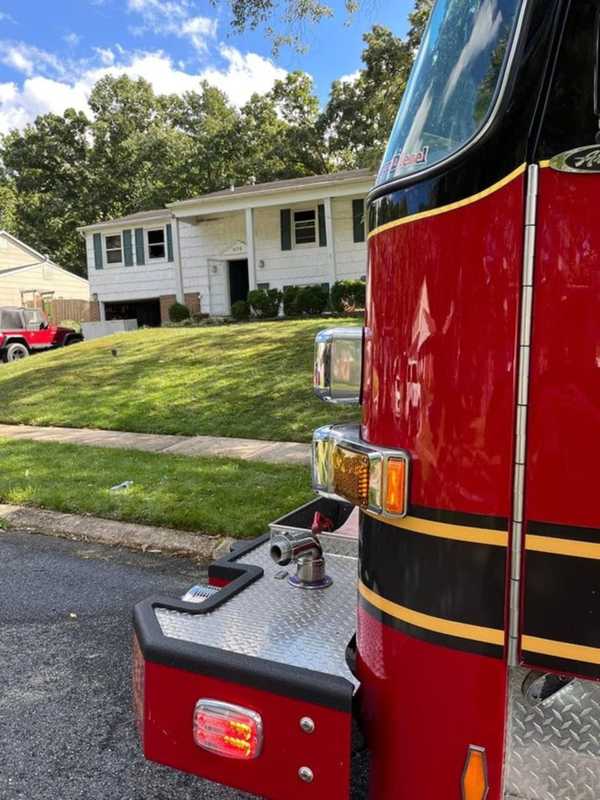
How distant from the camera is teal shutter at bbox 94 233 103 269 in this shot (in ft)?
83.1

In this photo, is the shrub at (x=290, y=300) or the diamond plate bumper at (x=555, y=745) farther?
the shrub at (x=290, y=300)

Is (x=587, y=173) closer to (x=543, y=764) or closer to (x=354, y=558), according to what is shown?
(x=543, y=764)

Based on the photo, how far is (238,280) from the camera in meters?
23.1

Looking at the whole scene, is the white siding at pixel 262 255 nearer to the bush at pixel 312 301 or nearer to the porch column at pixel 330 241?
the porch column at pixel 330 241

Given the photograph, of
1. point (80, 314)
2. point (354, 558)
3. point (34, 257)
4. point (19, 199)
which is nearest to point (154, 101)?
point (19, 199)

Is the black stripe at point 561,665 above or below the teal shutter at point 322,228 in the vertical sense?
below

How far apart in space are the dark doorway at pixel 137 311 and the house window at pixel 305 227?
22.6ft

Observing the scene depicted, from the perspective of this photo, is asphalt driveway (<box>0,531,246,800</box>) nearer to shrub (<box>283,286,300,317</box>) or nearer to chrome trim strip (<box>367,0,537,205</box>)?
chrome trim strip (<box>367,0,537,205</box>)

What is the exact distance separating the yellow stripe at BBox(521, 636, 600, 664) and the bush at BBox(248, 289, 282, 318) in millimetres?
18259

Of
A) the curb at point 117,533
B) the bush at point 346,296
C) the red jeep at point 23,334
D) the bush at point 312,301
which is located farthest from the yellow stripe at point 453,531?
the red jeep at point 23,334

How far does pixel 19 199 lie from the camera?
42469 millimetres

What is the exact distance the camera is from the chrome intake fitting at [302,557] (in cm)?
229

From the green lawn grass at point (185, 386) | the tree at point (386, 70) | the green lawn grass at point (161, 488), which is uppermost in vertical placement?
the tree at point (386, 70)

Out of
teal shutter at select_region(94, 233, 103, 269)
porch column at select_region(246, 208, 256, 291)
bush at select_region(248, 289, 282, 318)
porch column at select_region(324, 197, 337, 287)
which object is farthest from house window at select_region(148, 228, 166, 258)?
porch column at select_region(324, 197, 337, 287)
